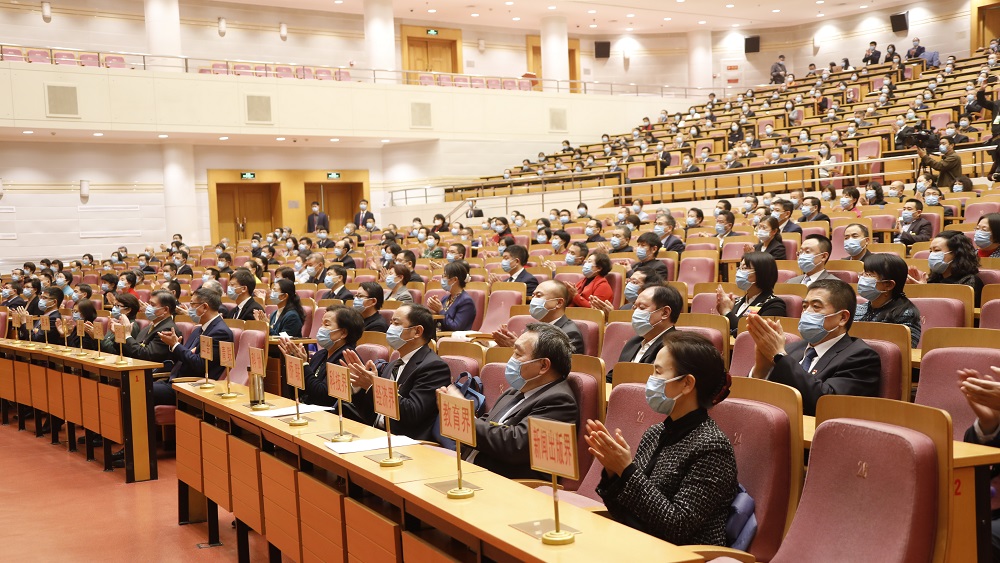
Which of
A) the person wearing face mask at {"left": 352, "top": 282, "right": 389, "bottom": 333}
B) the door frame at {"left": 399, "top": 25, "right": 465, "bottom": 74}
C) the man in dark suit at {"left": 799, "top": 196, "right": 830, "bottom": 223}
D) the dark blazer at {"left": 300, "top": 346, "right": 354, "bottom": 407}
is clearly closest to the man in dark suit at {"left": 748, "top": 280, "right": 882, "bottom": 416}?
the dark blazer at {"left": 300, "top": 346, "right": 354, "bottom": 407}

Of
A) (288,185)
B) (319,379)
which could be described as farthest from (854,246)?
(288,185)

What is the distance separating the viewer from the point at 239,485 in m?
4.13

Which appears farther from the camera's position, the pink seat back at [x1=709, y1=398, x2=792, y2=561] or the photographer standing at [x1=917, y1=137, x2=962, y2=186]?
the photographer standing at [x1=917, y1=137, x2=962, y2=186]

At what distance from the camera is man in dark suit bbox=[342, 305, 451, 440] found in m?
3.94

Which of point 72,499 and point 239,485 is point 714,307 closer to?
point 239,485

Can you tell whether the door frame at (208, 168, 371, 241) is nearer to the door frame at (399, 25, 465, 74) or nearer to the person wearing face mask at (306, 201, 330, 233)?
→ the person wearing face mask at (306, 201, 330, 233)

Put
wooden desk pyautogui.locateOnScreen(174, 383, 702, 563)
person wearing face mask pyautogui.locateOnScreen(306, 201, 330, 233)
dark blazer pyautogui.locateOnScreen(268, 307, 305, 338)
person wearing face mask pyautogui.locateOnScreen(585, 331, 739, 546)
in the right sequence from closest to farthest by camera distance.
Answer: wooden desk pyautogui.locateOnScreen(174, 383, 702, 563) < person wearing face mask pyautogui.locateOnScreen(585, 331, 739, 546) < dark blazer pyautogui.locateOnScreen(268, 307, 305, 338) < person wearing face mask pyautogui.locateOnScreen(306, 201, 330, 233)

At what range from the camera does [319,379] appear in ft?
15.6

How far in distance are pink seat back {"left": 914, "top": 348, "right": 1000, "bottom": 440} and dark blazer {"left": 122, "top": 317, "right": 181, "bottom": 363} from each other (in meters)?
4.96

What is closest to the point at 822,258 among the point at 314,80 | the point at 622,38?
the point at 314,80

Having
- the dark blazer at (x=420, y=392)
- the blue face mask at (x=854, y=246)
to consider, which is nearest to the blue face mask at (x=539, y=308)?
the dark blazer at (x=420, y=392)

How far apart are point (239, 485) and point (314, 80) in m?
17.2

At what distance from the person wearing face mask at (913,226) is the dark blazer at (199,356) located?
5.65 m

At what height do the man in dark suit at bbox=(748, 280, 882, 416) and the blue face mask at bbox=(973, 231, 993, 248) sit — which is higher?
the blue face mask at bbox=(973, 231, 993, 248)
